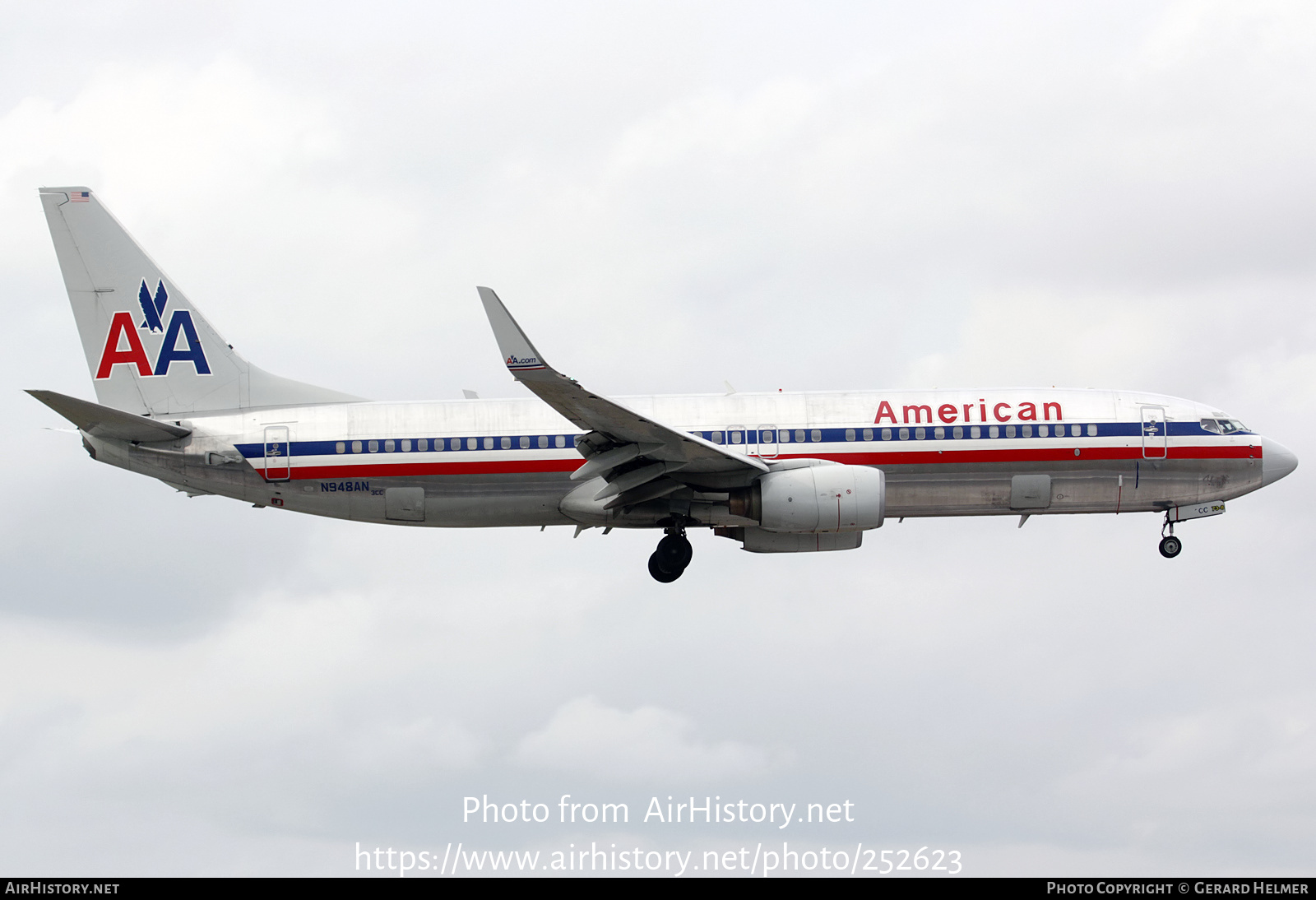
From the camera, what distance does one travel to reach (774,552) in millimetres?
36812

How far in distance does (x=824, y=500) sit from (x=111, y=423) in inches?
694

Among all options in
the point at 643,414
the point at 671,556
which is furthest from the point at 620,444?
the point at 671,556

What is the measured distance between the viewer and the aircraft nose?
37.5 meters

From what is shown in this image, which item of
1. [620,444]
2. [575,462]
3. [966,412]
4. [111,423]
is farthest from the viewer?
[966,412]

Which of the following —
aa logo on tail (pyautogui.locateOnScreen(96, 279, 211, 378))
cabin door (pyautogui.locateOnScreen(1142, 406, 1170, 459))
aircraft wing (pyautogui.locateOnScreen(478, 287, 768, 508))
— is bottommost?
aircraft wing (pyautogui.locateOnScreen(478, 287, 768, 508))

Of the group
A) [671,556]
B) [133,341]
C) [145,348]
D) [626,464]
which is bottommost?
[671,556]

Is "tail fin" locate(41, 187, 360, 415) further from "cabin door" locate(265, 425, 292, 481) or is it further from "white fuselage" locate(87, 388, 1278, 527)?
"cabin door" locate(265, 425, 292, 481)

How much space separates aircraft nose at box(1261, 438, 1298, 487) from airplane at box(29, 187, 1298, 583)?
70 cm

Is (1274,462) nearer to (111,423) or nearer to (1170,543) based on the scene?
(1170,543)

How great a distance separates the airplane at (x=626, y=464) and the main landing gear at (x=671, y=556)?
0.04m

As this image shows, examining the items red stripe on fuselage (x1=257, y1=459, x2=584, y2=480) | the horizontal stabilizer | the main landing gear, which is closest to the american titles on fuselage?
the main landing gear

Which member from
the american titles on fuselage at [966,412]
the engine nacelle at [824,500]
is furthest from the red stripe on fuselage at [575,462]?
the engine nacelle at [824,500]

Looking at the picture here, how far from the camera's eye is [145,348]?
37250 millimetres

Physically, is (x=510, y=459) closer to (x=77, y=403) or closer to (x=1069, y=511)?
(x=77, y=403)
